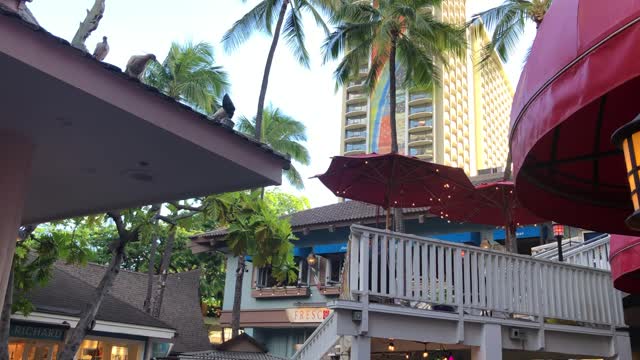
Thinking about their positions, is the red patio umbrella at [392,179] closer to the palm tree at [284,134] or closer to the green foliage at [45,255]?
the green foliage at [45,255]

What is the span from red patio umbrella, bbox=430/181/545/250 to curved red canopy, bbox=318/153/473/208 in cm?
34

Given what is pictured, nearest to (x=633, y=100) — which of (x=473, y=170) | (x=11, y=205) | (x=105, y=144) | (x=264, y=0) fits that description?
(x=105, y=144)

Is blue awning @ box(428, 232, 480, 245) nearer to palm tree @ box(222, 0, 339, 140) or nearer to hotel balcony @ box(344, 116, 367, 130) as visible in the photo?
palm tree @ box(222, 0, 339, 140)

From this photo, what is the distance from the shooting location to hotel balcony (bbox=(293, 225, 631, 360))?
8156 millimetres

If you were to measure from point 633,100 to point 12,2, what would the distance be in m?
5.21

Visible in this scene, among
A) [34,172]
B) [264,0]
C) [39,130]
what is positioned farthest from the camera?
[264,0]

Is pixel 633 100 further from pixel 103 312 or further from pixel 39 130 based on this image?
pixel 103 312

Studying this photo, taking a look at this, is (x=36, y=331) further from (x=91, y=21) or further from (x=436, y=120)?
(x=436, y=120)

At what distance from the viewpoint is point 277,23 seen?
20781 mm

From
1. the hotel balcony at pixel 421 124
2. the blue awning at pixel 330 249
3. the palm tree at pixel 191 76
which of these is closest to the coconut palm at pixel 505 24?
the blue awning at pixel 330 249

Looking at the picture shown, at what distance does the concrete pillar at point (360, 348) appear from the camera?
25.8 feet

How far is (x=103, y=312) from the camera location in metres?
16.6

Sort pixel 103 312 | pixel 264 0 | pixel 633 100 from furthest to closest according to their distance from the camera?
pixel 264 0 < pixel 103 312 < pixel 633 100

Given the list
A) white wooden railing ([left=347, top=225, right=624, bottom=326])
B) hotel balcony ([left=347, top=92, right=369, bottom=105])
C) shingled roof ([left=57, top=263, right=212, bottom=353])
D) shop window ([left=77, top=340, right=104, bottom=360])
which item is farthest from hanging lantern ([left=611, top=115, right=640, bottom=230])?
hotel balcony ([left=347, top=92, right=369, bottom=105])
